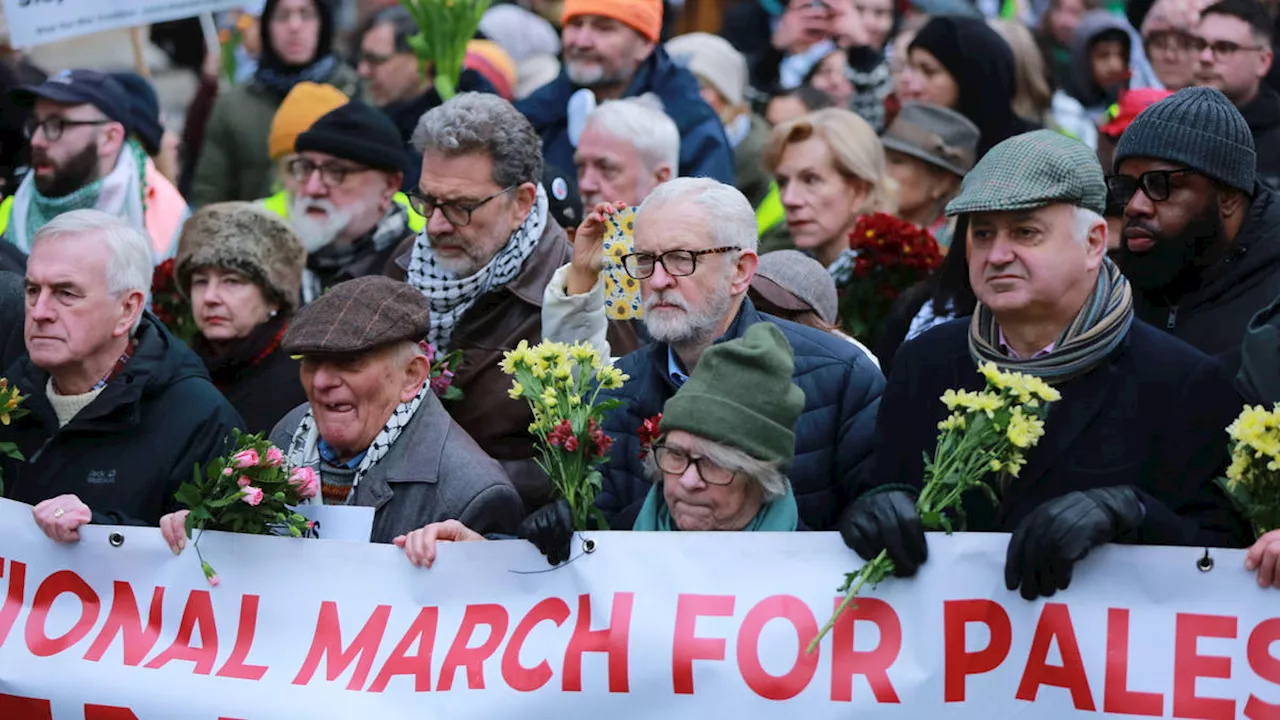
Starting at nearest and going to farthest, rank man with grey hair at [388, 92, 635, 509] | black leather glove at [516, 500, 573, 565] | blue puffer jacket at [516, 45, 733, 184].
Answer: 1. black leather glove at [516, 500, 573, 565]
2. man with grey hair at [388, 92, 635, 509]
3. blue puffer jacket at [516, 45, 733, 184]

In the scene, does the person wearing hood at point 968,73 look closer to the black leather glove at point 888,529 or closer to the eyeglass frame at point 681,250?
the eyeglass frame at point 681,250

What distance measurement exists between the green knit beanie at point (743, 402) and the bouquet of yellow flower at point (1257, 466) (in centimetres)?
110

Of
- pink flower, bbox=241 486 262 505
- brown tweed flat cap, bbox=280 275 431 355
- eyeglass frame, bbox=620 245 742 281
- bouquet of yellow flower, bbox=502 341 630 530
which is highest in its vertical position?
eyeglass frame, bbox=620 245 742 281

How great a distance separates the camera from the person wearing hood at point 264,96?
11.1 m

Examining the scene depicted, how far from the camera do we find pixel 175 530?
19.5 feet

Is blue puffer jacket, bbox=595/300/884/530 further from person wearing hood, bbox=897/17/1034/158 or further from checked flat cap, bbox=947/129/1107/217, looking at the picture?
person wearing hood, bbox=897/17/1034/158

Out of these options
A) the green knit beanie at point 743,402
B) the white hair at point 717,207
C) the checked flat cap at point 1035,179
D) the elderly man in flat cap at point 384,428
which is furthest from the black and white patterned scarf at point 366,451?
the checked flat cap at point 1035,179

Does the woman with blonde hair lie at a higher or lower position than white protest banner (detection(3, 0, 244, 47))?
lower

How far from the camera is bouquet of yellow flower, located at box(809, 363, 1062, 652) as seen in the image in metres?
5.02

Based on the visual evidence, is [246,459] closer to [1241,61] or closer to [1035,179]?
[1035,179]

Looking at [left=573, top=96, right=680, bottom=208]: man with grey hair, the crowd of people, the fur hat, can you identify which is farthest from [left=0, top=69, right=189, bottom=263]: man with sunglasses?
[left=573, top=96, right=680, bottom=208]: man with grey hair

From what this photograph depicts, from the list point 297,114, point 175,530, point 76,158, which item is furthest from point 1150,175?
point 76,158

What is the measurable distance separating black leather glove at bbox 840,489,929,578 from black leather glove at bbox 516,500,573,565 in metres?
0.76

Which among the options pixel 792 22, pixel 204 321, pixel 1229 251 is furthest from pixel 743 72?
pixel 1229 251
